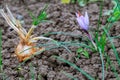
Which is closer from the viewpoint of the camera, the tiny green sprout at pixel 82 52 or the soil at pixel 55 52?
the soil at pixel 55 52

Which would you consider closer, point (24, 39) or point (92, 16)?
point (24, 39)

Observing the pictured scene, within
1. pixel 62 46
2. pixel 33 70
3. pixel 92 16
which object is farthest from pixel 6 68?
pixel 92 16

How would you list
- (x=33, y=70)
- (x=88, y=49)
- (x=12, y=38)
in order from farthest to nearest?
(x=12, y=38) → (x=88, y=49) → (x=33, y=70)

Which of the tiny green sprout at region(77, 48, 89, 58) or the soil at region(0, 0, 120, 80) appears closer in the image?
the soil at region(0, 0, 120, 80)

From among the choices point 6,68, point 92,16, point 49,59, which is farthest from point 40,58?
point 92,16

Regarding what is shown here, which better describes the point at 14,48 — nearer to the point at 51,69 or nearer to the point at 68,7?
the point at 51,69

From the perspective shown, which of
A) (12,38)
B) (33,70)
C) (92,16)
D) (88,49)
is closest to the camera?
(33,70)

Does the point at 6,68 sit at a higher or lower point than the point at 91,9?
lower

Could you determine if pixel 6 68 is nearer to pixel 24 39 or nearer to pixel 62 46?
pixel 24 39
